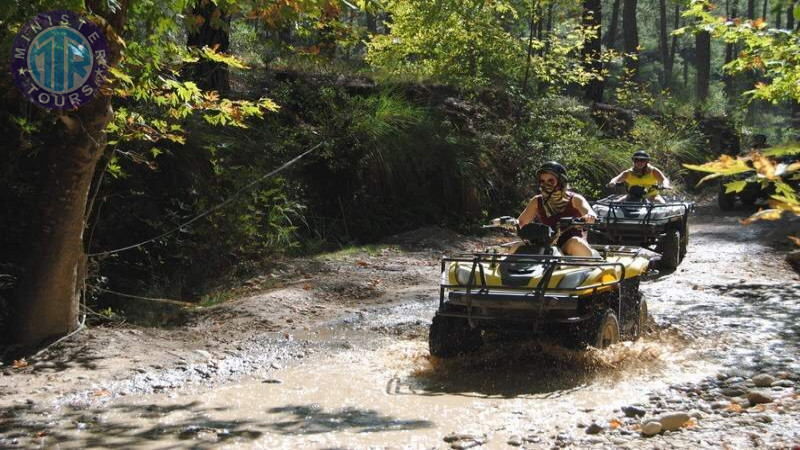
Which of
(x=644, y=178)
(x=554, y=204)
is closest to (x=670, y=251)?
(x=644, y=178)

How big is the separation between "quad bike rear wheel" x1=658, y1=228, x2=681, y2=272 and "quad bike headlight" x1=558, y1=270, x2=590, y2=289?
17.8 ft

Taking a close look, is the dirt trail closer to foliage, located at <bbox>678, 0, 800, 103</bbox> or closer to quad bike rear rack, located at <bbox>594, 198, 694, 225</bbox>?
quad bike rear rack, located at <bbox>594, 198, 694, 225</bbox>

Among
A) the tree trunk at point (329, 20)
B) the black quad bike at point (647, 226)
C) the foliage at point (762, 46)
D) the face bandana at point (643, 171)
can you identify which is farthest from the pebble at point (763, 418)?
the face bandana at point (643, 171)

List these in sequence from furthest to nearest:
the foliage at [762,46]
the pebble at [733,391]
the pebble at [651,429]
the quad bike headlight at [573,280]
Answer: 1. the foliage at [762,46]
2. the quad bike headlight at [573,280]
3. the pebble at [733,391]
4. the pebble at [651,429]

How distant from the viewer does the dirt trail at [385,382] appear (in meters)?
5.33

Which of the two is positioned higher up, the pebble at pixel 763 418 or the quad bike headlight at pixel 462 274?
the quad bike headlight at pixel 462 274

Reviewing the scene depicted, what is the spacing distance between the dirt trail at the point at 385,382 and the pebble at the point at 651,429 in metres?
0.10

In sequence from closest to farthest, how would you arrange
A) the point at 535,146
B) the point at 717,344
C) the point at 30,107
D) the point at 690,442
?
the point at 690,442 → the point at 717,344 → the point at 30,107 → the point at 535,146

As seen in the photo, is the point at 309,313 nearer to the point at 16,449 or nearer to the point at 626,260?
the point at 626,260

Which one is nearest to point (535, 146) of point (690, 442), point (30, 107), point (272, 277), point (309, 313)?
point (272, 277)

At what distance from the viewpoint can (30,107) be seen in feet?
27.3

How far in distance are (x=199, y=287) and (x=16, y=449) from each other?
5.23 meters

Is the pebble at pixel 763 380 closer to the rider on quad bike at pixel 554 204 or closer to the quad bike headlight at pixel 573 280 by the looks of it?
the quad bike headlight at pixel 573 280

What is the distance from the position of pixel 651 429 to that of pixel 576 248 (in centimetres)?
291
